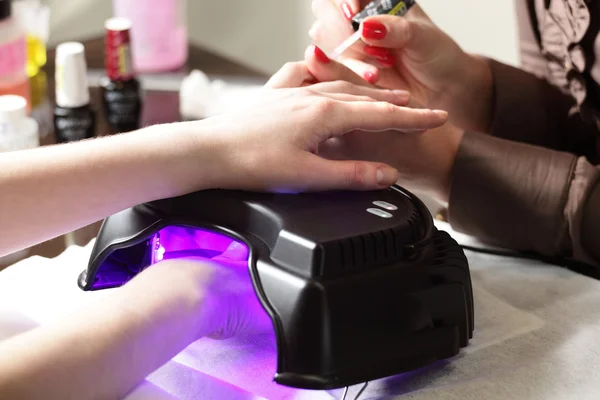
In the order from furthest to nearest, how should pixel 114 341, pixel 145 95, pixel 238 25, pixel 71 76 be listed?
pixel 238 25 < pixel 145 95 < pixel 71 76 < pixel 114 341

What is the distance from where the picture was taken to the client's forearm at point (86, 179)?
60 cm

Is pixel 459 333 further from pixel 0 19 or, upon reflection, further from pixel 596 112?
pixel 0 19

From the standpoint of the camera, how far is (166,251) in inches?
26.4

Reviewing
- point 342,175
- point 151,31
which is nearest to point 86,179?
point 342,175

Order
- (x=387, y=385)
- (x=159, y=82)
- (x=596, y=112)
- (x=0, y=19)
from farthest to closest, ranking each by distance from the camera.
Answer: (x=159, y=82)
(x=0, y=19)
(x=596, y=112)
(x=387, y=385)

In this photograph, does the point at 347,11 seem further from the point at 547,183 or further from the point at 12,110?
the point at 12,110

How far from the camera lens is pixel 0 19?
105 centimetres

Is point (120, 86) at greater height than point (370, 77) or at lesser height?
lesser

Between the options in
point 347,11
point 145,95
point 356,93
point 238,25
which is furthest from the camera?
point 238,25

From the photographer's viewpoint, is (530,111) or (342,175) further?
(530,111)

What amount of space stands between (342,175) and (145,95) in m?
0.65

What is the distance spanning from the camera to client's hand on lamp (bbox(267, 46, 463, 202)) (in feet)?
2.55

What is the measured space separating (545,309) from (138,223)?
13.7 inches

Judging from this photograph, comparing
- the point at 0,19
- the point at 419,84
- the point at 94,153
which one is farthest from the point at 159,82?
the point at 94,153
